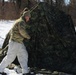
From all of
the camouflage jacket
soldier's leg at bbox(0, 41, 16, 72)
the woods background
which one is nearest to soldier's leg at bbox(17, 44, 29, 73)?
soldier's leg at bbox(0, 41, 16, 72)

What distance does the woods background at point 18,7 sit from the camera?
1260 inches

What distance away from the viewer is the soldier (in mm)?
8102

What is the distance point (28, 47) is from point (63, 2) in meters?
26.9

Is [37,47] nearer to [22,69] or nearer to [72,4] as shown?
[22,69]

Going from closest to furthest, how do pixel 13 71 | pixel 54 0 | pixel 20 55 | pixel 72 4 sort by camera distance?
1. pixel 20 55
2. pixel 13 71
3. pixel 72 4
4. pixel 54 0

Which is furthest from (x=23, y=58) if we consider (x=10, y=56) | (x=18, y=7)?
(x=18, y=7)

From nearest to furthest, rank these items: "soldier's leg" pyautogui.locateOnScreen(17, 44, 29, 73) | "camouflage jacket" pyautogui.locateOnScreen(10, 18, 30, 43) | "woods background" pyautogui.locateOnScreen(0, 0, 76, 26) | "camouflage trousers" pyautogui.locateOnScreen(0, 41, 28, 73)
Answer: "camouflage jacket" pyautogui.locateOnScreen(10, 18, 30, 43) → "camouflage trousers" pyautogui.locateOnScreen(0, 41, 28, 73) → "soldier's leg" pyautogui.locateOnScreen(17, 44, 29, 73) → "woods background" pyautogui.locateOnScreen(0, 0, 76, 26)

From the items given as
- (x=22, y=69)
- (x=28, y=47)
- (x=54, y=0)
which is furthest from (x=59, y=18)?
(x=54, y=0)

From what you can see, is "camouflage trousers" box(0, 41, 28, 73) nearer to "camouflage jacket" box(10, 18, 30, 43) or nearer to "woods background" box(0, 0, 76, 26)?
"camouflage jacket" box(10, 18, 30, 43)

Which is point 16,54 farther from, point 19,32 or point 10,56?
point 19,32

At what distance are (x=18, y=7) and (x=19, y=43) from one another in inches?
1012

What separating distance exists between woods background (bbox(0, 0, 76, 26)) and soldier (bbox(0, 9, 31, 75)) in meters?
22.7

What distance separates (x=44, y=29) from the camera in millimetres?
9172

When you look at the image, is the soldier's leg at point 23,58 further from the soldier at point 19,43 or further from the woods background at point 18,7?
the woods background at point 18,7
